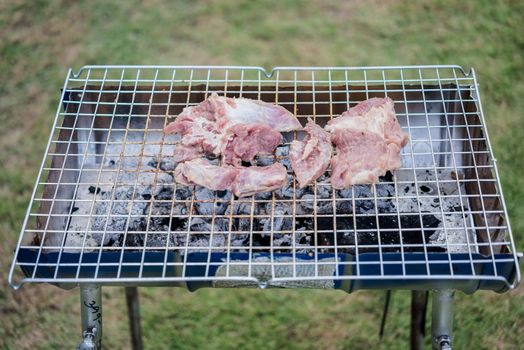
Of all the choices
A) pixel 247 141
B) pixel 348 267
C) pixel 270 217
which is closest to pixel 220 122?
pixel 247 141

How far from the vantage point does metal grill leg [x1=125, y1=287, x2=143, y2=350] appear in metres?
3.76

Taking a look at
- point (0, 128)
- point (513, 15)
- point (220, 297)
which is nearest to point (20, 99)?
point (0, 128)

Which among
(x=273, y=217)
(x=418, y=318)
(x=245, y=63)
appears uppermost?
(x=245, y=63)

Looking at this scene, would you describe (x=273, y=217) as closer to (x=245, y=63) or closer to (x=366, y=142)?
(x=366, y=142)

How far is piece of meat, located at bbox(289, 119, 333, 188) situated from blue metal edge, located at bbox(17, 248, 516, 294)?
0.50 m

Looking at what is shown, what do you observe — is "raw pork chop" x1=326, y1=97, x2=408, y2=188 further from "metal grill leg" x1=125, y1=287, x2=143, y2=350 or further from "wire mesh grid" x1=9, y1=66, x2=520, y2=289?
"metal grill leg" x1=125, y1=287, x2=143, y2=350

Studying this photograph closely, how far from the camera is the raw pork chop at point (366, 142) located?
9.16ft

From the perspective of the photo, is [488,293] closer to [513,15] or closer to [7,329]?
[513,15]

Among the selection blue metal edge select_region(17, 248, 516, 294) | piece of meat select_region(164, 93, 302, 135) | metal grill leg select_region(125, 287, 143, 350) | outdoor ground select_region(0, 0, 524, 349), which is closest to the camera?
blue metal edge select_region(17, 248, 516, 294)

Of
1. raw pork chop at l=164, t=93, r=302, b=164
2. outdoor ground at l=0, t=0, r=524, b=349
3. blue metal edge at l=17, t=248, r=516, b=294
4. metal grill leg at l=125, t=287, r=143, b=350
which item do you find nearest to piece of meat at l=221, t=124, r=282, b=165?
raw pork chop at l=164, t=93, r=302, b=164

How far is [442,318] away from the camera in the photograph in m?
2.71

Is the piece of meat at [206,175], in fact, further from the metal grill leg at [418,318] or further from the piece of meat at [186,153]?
the metal grill leg at [418,318]

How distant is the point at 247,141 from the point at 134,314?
1.52m

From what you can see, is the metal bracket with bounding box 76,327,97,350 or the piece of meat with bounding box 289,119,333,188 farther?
the piece of meat with bounding box 289,119,333,188
